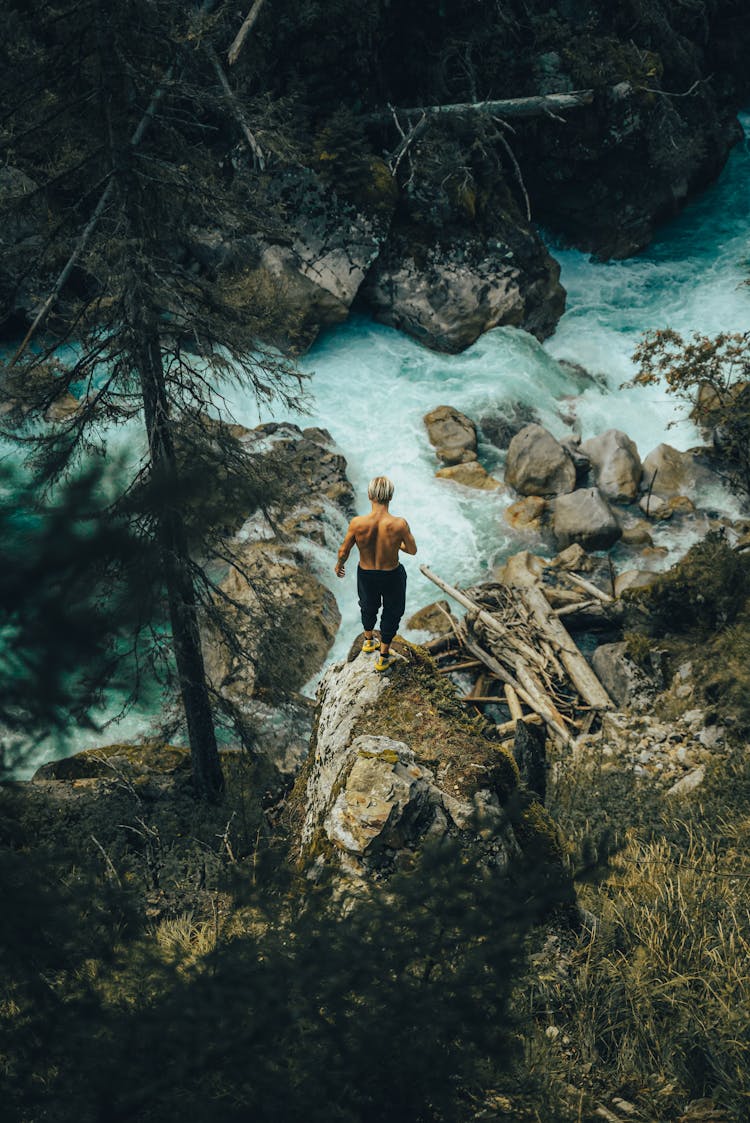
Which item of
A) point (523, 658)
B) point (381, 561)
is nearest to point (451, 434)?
point (523, 658)

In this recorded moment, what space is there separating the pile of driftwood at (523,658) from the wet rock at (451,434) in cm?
511

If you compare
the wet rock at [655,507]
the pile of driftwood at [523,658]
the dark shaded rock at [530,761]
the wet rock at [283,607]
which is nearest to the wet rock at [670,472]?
the wet rock at [655,507]

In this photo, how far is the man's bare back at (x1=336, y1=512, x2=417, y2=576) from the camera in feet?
21.3

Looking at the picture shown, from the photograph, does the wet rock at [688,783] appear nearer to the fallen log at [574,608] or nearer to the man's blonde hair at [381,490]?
the fallen log at [574,608]

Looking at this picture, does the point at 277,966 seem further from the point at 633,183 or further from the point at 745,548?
the point at 633,183

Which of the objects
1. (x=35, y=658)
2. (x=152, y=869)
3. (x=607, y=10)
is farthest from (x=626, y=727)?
(x=607, y=10)

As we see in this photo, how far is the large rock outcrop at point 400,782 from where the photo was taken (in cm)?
472

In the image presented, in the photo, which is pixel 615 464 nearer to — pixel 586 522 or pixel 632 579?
pixel 586 522

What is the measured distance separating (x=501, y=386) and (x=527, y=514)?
14.1 feet

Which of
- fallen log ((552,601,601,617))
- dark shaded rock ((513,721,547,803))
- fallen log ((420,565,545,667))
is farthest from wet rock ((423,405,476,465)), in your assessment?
dark shaded rock ((513,721,547,803))

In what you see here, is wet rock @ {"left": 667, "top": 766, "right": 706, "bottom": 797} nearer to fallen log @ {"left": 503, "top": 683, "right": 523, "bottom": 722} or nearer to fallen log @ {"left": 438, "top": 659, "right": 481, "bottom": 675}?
fallen log @ {"left": 503, "top": 683, "right": 523, "bottom": 722}

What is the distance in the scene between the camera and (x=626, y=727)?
10.0 metres

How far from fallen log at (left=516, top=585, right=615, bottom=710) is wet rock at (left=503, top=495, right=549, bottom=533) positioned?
3.09m

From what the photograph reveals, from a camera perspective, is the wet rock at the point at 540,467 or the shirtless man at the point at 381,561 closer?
the shirtless man at the point at 381,561
